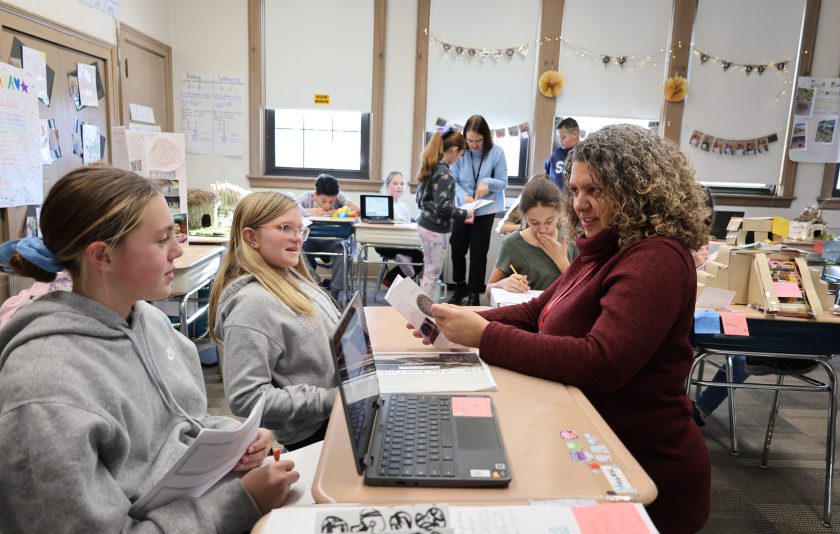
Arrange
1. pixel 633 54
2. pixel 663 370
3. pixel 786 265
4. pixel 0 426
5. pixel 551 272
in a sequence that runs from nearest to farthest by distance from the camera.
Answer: pixel 0 426
pixel 663 370
pixel 786 265
pixel 551 272
pixel 633 54

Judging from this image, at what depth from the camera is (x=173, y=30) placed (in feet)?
18.2

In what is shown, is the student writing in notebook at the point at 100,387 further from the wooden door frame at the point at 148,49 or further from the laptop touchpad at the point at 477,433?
the wooden door frame at the point at 148,49

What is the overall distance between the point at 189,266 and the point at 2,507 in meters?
1.94

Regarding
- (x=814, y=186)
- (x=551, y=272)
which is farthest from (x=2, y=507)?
(x=814, y=186)

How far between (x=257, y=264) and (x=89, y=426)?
2.47ft

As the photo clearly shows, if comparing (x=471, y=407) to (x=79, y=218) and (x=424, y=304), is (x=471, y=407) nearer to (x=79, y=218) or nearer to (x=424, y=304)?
(x=424, y=304)

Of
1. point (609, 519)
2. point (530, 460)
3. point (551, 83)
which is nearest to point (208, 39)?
point (551, 83)

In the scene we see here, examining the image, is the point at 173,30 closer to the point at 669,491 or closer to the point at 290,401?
the point at 290,401

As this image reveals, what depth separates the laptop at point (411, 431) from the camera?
2.68 ft

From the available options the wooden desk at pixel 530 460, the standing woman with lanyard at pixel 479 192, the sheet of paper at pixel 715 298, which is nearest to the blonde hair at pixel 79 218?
the wooden desk at pixel 530 460

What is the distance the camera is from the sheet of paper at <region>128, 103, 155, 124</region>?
15.8 feet

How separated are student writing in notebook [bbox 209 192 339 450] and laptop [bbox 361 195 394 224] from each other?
3210 millimetres

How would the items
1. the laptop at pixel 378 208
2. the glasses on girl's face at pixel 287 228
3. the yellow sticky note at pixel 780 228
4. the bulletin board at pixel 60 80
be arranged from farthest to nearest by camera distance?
1. the laptop at pixel 378 208
2. the bulletin board at pixel 60 80
3. the yellow sticky note at pixel 780 228
4. the glasses on girl's face at pixel 287 228

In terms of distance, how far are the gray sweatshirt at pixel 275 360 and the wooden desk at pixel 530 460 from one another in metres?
0.29
